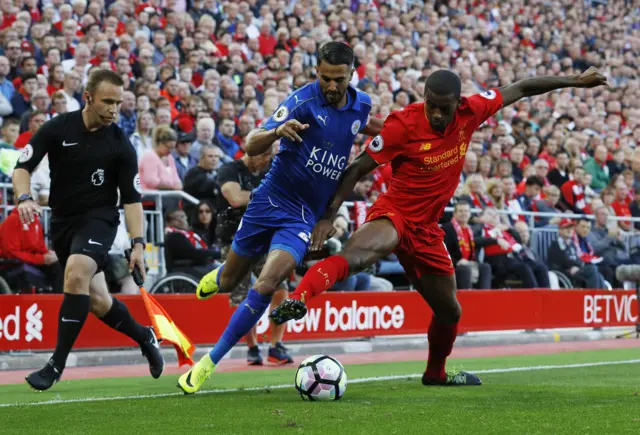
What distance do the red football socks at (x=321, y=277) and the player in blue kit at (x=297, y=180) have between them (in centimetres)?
58

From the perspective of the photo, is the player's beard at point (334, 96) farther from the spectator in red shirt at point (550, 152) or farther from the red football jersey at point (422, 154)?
the spectator in red shirt at point (550, 152)

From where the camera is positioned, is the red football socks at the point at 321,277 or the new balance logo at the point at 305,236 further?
the new balance logo at the point at 305,236

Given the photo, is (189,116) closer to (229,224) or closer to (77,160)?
(229,224)

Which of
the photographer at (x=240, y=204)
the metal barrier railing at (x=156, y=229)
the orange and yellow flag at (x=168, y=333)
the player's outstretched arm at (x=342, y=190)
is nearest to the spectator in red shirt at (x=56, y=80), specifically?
the metal barrier railing at (x=156, y=229)

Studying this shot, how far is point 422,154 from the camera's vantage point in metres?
7.74

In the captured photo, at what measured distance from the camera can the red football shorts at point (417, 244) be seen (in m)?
7.73

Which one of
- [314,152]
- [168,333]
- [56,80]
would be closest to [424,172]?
[314,152]

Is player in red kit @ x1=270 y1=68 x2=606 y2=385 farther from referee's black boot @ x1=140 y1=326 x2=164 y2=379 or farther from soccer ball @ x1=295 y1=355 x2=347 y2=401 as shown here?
referee's black boot @ x1=140 y1=326 x2=164 y2=379

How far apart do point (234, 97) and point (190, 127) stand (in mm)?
1794

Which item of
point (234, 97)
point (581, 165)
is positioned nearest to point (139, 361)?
point (234, 97)

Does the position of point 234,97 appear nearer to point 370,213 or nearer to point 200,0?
point 200,0

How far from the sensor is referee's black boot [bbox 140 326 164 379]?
29.0 ft

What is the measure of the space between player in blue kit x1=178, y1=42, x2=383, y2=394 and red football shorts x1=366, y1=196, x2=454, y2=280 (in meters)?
0.48

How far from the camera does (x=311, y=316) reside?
13.8m
